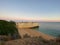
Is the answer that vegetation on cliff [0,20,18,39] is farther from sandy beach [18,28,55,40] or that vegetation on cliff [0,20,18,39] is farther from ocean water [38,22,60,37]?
ocean water [38,22,60,37]

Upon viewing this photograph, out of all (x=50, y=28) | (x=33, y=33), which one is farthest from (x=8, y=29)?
(x=50, y=28)

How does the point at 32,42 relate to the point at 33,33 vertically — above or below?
below

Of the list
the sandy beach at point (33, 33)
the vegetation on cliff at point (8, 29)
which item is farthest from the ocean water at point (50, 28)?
the vegetation on cliff at point (8, 29)

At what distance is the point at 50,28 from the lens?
1595 millimetres

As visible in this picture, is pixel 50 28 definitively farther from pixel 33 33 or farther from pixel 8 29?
pixel 8 29

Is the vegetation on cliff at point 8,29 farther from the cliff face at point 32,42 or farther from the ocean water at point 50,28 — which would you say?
the ocean water at point 50,28

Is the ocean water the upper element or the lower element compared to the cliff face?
upper

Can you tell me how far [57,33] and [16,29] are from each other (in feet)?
2.08

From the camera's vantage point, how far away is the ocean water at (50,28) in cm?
157

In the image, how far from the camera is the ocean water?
1.57 m

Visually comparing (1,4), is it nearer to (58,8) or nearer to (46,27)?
(46,27)

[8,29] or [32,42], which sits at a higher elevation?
[8,29]

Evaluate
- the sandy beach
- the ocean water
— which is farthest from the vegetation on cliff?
the ocean water

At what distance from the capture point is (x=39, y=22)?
5.31 ft
